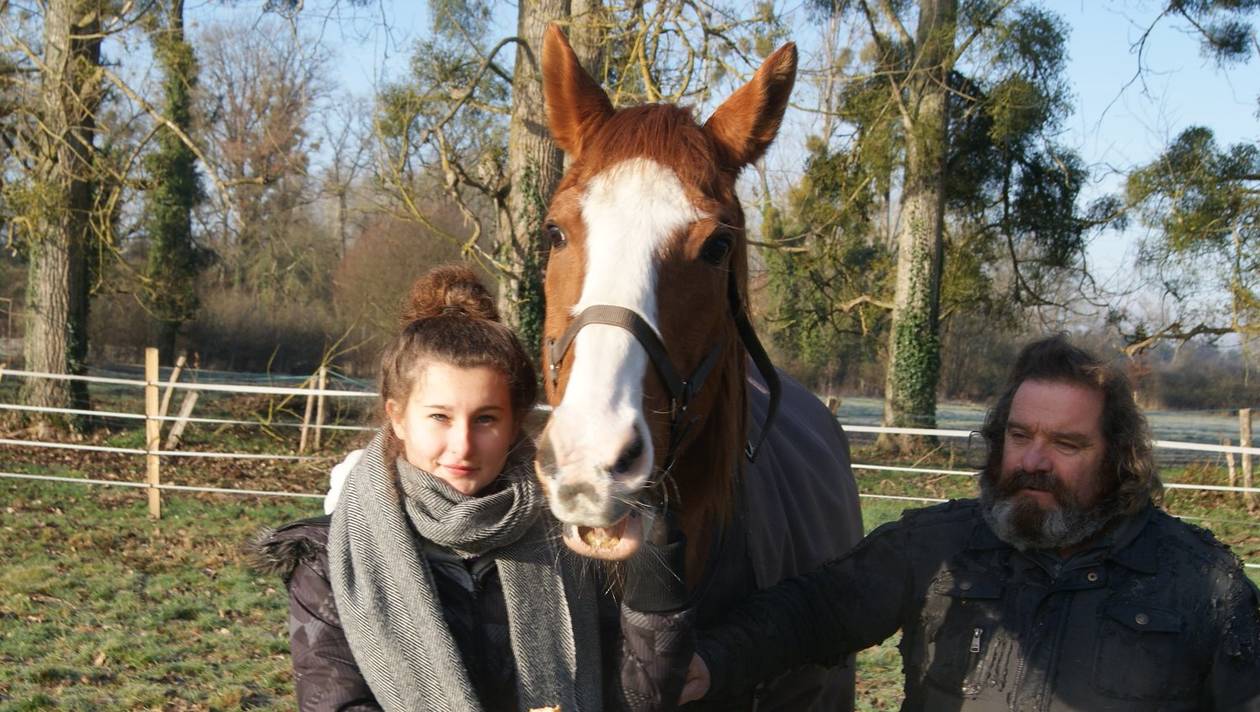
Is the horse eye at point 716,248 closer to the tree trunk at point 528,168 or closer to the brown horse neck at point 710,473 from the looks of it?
the brown horse neck at point 710,473

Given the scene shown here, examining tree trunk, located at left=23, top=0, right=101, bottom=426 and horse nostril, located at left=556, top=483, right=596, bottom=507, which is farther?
tree trunk, located at left=23, top=0, right=101, bottom=426

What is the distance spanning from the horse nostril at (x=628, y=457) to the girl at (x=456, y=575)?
31cm

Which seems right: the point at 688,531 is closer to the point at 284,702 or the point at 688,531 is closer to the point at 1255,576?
the point at 284,702

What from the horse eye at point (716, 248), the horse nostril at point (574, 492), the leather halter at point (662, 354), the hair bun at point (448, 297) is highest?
the horse eye at point (716, 248)

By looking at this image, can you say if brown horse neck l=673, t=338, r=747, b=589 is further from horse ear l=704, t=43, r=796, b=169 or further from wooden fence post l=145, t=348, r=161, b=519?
wooden fence post l=145, t=348, r=161, b=519

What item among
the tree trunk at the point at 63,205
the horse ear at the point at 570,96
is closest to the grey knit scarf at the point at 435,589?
the horse ear at the point at 570,96

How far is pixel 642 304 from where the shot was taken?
61.4 inches

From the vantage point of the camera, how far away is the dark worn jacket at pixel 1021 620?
174 cm

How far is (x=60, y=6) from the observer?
1026 centimetres

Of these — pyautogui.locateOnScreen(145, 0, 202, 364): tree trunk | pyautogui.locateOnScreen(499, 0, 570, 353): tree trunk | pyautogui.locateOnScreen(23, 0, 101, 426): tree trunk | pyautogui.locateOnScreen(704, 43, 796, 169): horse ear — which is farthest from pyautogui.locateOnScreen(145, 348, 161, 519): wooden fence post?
pyautogui.locateOnScreen(145, 0, 202, 364): tree trunk

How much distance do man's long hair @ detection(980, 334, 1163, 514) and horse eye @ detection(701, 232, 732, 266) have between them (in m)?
0.76

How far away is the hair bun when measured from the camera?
1890mm

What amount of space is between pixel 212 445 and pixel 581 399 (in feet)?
36.0

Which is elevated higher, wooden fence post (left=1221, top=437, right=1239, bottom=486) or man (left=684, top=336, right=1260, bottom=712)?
man (left=684, top=336, right=1260, bottom=712)
